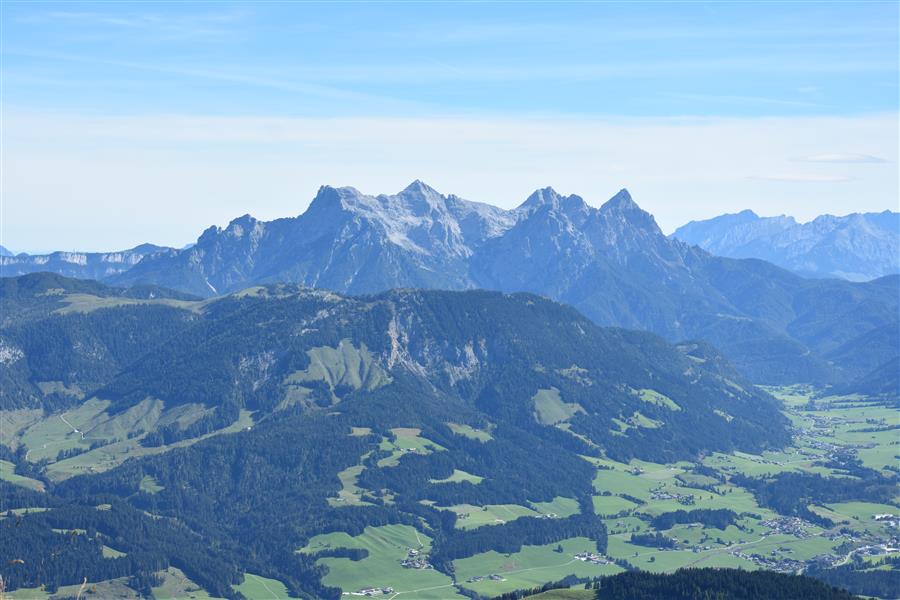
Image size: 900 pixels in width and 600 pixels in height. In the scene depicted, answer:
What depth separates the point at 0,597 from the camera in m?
77.2
